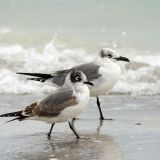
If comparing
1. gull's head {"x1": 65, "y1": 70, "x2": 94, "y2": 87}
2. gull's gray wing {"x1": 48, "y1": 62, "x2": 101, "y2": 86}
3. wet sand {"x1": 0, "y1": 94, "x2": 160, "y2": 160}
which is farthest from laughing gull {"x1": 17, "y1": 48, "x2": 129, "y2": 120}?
gull's head {"x1": 65, "y1": 70, "x2": 94, "y2": 87}

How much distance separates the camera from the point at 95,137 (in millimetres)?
6531

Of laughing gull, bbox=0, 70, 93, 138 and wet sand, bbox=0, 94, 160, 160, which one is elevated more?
laughing gull, bbox=0, 70, 93, 138

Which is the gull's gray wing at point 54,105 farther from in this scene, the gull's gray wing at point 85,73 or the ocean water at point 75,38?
the ocean water at point 75,38

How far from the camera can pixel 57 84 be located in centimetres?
794

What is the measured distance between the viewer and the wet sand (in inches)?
225

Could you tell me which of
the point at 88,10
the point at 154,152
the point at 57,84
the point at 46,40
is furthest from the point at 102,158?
the point at 88,10

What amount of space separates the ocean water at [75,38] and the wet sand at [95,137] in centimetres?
160

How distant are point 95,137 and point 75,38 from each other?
25.0 ft

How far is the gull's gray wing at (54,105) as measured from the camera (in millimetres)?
6328

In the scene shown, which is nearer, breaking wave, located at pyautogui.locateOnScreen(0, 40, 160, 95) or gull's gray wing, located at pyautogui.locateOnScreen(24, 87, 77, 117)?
gull's gray wing, located at pyautogui.locateOnScreen(24, 87, 77, 117)

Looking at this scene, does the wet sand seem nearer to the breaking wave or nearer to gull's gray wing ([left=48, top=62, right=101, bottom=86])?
gull's gray wing ([left=48, top=62, right=101, bottom=86])

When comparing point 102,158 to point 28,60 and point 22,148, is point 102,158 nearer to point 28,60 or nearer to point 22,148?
point 22,148

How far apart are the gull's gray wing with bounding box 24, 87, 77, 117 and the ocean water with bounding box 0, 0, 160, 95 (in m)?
3.30

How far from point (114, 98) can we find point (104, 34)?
5.22 metres
